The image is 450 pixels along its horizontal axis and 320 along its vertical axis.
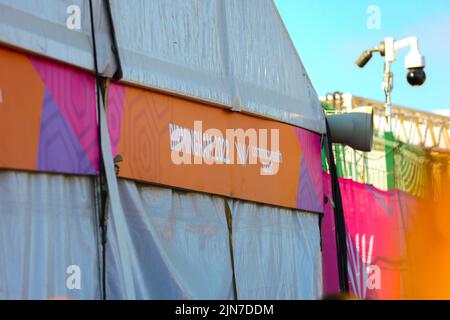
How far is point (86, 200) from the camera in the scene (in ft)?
17.9

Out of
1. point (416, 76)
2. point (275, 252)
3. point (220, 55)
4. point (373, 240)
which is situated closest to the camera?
point (220, 55)

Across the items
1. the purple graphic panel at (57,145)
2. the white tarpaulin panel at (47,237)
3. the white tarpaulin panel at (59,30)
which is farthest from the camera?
the purple graphic panel at (57,145)

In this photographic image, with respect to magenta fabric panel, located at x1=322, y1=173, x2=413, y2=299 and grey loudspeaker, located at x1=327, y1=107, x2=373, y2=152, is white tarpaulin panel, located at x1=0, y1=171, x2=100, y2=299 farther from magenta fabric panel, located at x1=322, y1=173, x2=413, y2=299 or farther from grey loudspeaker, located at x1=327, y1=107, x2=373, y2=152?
magenta fabric panel, located at x1=322, y1=173, x2=413, y2=299

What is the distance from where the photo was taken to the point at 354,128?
8930 mm

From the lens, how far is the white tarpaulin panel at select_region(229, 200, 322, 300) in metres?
7.04

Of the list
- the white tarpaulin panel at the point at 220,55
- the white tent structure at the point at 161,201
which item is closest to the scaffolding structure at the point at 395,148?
the white tarpaulin panel at the point at 220,55

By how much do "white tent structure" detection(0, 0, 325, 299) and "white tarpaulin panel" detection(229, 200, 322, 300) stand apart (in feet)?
0.05

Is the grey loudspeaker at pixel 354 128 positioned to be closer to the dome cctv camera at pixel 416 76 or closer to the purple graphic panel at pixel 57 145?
the purple graphic panel at pixel 57 145

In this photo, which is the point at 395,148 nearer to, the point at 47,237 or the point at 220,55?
the point at 220,55

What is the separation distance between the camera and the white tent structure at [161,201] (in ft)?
16.5

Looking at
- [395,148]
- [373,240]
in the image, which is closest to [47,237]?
[373,240]

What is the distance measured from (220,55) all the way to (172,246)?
5.85ft
